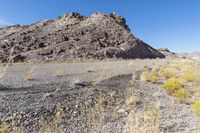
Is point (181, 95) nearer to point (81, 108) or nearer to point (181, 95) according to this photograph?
point (181, 95)

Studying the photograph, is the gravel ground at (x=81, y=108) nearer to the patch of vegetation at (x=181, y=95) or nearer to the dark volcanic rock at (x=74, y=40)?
the patch of vegetation at (x=181, y=95)

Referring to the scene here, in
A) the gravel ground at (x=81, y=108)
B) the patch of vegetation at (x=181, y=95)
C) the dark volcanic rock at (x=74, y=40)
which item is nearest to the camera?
the gravel ground at (x=81, y=108)

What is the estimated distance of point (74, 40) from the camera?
70.6m

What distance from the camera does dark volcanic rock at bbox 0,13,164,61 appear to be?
64188 mm

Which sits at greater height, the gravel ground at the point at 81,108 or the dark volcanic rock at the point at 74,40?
the dark volcanic rock at the point at 74,40

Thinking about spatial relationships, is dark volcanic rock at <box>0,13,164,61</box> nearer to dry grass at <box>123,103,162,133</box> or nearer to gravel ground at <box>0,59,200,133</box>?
gravel ground at <box>0,59,200,133</box>

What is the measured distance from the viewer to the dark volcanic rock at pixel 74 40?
64188 millimetres

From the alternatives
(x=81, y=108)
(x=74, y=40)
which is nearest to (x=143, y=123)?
(x=81, y=108)

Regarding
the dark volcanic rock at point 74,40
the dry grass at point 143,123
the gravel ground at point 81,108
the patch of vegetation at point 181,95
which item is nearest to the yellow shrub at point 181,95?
the patch of vegetation at point 181,95

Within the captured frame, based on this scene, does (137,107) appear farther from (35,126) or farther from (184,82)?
(184,82)

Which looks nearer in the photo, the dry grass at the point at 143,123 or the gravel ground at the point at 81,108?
the dry grass at the point at 143,123

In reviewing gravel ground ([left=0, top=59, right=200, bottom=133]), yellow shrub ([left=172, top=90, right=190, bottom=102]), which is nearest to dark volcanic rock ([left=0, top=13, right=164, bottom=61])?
gravel ground ([left=0, top=59, right=200, bottom=133])

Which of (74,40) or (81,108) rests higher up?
(74,40)

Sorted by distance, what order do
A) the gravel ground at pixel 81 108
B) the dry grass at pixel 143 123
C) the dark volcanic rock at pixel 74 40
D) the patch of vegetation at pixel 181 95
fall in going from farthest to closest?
the dark volcanic rock at pixel 74 40 → the patch of vegetation at pixel 181 95 → the gravel ground at pixel 81 108 → the dry grass at pixel 143 123
